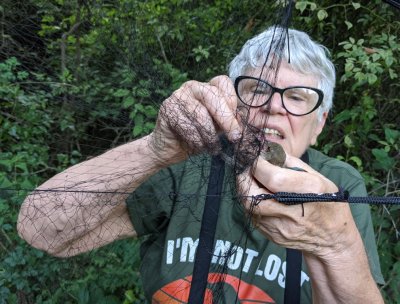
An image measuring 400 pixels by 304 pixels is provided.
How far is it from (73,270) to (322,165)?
744 millimetres

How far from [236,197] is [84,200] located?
41 centimetres

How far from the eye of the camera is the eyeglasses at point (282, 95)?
0.99 metres

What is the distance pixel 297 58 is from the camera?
126cm

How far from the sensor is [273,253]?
124 centimetres

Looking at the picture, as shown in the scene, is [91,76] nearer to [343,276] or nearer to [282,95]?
[282,95]

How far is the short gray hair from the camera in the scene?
3.75ft

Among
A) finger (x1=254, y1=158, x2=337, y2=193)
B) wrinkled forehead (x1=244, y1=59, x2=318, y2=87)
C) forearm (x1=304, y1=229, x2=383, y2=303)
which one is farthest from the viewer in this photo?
wrinkled forehead (x1=244, y1=59, x2=318, y2=87)

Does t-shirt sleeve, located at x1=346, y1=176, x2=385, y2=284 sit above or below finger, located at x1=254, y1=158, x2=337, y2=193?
below

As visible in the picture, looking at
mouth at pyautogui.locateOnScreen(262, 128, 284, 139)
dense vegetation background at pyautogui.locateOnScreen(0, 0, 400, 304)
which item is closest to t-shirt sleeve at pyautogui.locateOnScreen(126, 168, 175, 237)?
dense vegetation background at pyautogui.locateOnScreen(0, 0, 400, 304)

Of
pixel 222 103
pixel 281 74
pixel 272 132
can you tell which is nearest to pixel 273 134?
pixel 272 132

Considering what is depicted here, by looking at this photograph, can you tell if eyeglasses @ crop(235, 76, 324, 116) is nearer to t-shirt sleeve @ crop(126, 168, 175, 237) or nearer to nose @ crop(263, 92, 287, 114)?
nose @ crop(263, 92, 287, 114)

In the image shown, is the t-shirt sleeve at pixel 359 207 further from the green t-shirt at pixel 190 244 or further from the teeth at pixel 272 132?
the teeth at pixel 272 132

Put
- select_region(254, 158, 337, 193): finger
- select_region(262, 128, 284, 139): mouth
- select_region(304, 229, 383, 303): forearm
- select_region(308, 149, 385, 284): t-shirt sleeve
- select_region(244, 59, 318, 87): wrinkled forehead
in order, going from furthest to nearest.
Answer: select_region(308, 149, 385, 284): t-shirt sleeve → select_region(262, 128, 284, 139): mouth → select_region(244, 59, 318, 87): wrinkled forehead → select_region(304, 229, 383, 303): forearm → select_region(254, 158, 337, 193): finger

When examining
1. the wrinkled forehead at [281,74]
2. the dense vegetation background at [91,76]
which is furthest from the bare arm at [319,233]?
the dense vegetation background at [91,76]
